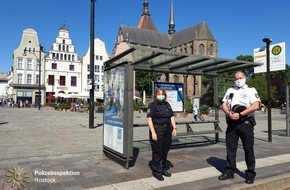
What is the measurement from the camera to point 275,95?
60500 millimetres

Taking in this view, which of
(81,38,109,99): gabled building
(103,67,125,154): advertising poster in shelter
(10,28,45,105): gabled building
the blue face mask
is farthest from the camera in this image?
(81,38,109,99): gabled building

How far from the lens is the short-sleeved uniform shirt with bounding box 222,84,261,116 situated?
532cm

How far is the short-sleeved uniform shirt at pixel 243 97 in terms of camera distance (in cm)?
532

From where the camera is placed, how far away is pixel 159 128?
5582mm

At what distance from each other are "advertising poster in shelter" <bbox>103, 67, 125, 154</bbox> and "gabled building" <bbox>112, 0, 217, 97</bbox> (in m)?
63.0

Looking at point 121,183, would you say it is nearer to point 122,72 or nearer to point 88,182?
point 88,182

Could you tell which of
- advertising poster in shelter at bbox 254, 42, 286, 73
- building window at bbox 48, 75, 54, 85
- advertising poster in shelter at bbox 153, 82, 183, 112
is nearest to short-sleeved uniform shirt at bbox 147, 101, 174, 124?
advertising poster in shelter at bbox 153, 82, 183, 112

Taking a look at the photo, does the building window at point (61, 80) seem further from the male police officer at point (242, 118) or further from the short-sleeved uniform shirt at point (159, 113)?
the male police officer at point (242, 118)

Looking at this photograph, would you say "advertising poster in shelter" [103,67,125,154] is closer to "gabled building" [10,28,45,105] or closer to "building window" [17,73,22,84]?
"gabled building" [10,28,45,105]

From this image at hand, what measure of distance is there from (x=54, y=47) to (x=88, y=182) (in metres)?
60.4

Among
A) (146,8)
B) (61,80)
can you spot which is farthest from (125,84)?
(146,8)

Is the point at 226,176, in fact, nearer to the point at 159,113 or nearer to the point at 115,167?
the point at 159,113

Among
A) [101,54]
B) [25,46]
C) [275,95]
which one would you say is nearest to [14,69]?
[25,46]

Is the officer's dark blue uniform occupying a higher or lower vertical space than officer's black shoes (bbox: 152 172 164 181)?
higher
